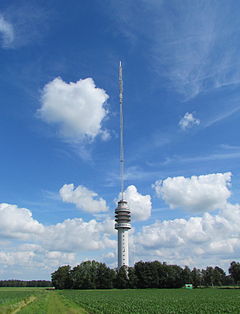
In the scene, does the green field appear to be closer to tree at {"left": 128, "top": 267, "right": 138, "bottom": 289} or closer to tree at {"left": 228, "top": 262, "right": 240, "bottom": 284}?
tree at {"left": 128, "top": 267, "right": 138, "bottom": 289}

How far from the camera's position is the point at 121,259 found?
164 metres

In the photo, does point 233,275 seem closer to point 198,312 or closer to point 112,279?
point 112,279

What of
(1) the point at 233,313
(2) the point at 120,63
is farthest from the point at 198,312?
(2) the point at 120,63

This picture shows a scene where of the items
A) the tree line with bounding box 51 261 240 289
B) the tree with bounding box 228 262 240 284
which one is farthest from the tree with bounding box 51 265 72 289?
the tree with bounding box 228 262 240 284

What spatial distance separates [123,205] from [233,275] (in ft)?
208

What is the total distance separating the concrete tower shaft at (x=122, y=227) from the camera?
164375 mm

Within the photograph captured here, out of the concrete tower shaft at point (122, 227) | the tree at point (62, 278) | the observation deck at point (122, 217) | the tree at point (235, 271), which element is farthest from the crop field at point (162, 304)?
the observation deck at point (122, 217)

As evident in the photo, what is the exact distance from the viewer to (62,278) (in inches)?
5901

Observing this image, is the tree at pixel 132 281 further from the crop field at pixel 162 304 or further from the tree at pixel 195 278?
the crop field at pixel 162 304

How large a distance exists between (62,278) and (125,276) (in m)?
28.7

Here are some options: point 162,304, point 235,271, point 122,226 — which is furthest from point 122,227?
Answer: point 162,304

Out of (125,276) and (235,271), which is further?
(235,271)

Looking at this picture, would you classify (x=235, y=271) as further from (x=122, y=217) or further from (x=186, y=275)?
(x=122, y=217)

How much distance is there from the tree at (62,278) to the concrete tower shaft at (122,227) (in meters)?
26.2
